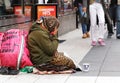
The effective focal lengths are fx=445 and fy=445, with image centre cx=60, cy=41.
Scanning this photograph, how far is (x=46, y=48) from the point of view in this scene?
26.7 ft

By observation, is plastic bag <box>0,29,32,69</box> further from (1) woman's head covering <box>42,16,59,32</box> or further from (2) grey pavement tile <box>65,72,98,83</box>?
(2) grey pavement tile <box>65,72,98,83</box>

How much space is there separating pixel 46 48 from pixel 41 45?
139 millimetres

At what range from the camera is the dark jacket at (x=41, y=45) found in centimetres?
814

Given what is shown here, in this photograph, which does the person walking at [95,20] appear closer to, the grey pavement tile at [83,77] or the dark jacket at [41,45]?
the dark jacket at [41,45]

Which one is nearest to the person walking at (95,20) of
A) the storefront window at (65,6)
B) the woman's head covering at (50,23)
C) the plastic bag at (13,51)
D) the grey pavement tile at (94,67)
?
the grey pavement tile at (94,67)

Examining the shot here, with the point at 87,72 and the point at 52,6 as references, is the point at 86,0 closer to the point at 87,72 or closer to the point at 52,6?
the point at 52,6

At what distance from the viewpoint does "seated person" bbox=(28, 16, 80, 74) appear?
8.16m

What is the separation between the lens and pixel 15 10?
470 inches

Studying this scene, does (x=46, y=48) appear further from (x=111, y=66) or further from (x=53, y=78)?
(x=111, y=66)

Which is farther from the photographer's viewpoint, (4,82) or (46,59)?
(46,59)

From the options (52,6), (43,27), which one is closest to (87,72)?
(43,27)

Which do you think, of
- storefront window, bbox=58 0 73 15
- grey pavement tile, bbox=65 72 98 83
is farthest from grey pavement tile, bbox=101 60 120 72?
storefront window, bbox=58 0 73 15

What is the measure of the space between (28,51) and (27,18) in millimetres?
4330

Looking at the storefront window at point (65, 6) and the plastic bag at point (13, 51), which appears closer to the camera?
the plastic bag at point (13, 51)
